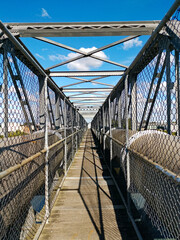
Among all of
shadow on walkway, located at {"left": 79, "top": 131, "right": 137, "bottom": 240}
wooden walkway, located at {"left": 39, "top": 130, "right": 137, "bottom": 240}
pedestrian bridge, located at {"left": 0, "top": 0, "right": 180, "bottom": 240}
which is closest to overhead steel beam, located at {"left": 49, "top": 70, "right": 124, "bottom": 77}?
pedestrian bridge, located at {"left": 0, "top": 0, "right": 180, "bottom": 240}

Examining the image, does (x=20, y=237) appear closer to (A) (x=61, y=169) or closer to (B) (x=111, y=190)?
(B) (x=111, y=190)

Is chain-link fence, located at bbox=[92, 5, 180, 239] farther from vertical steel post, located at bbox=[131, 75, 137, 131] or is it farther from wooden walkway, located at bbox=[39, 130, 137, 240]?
vertical steel post, located at bbox=[131, 75, 137, 131]

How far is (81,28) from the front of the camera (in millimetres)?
4195

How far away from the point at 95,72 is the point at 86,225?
225 inches

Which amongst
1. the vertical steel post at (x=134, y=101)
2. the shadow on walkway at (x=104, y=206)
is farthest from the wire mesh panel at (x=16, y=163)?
the vertical steel post at (x=134, y=101)

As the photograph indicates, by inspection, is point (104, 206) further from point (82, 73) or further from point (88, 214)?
point (82, 73)

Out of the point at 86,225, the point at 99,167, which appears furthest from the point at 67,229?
the point at 99,167

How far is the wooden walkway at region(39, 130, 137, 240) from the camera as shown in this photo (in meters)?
2.68

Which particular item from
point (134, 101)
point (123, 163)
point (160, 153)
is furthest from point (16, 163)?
point (134, 101)

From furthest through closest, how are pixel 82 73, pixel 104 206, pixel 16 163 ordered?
1. pixel 82 73
2. pixel 104 206
3. pixel 16 163

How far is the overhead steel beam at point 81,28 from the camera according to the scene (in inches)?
166

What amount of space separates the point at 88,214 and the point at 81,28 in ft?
12.8

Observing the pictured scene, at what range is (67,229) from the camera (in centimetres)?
283

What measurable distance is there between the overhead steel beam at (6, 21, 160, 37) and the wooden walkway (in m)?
3.74
